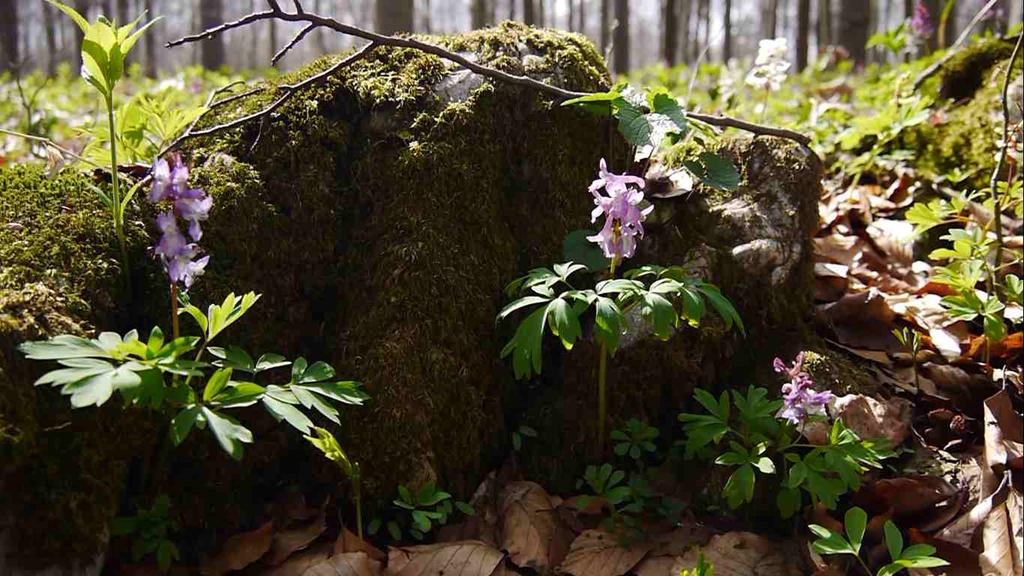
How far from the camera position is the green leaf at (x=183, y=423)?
1546 mm

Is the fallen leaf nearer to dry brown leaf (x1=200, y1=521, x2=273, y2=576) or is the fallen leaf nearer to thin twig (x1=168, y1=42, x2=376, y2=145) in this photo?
dry brown leaf (x1=200, y1=521, x2=273, y2=576)

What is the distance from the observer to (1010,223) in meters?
3.37

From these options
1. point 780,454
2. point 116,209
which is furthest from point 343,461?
point 780,454

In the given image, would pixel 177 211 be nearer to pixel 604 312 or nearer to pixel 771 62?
pixel 604 312

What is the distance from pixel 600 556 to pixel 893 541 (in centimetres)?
73

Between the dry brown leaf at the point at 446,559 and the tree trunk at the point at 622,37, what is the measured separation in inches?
389

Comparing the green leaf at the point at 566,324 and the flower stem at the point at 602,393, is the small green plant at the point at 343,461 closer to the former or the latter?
the green leaf at the point at 566,324

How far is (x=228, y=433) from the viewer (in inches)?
61.4

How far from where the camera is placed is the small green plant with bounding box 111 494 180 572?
183 centimetres

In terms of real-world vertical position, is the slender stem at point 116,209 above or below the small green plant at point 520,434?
above

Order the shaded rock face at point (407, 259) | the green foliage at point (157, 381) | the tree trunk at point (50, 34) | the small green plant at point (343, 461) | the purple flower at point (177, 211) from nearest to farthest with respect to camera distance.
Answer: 1. the green foliage at point (157, 381)
2. the purple flower at point (177, 211)
3. the small green plant at point (343, 461)
4. the shaded rock face at point (407, 259)
5. the tree trunk at point (50, 34)

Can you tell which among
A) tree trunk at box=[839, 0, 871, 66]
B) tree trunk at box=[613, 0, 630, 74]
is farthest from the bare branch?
tree trunk at box=[613, 0, 630, 74]

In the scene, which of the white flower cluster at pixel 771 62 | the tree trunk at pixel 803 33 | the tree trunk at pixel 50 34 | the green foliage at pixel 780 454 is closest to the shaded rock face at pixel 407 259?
the green foliage at pixel 780 454

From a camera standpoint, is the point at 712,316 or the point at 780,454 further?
the point at 712,316
